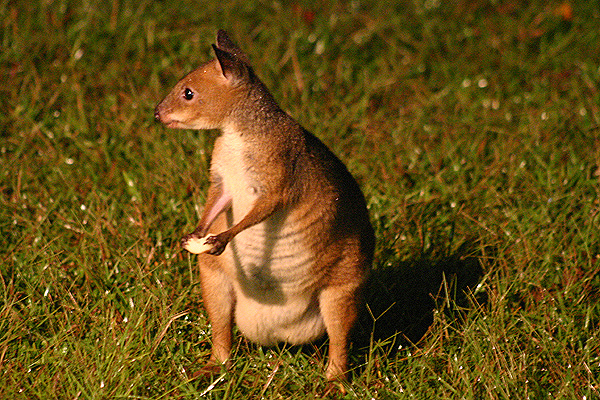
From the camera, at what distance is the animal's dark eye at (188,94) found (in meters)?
2.94

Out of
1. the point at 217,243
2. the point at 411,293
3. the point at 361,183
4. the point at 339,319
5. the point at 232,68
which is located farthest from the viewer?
the point at 361,183

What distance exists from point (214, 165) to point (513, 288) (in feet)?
4.95

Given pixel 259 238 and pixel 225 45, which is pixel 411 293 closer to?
pixel 259 238

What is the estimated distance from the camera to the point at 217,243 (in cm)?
277

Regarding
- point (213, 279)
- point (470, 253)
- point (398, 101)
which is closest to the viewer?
point (213, 279)

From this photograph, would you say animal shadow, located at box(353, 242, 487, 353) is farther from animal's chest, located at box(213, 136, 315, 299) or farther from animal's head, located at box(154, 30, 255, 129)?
animal's head, located at box(154, 30, 255, 129)

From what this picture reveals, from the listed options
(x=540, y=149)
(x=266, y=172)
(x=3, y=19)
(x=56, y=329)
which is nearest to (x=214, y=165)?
(x=266, y=172)

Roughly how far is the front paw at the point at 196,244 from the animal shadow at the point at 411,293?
39.3 inches

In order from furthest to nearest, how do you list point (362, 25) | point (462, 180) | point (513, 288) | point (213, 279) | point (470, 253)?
point (362, 25) → point (462, 180) → point (470, 253) → point (513, 288) → point (213, 279)

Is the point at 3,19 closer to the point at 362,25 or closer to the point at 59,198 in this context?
the point at 59,198

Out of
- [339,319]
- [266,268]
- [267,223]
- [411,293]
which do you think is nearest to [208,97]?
[267,223]

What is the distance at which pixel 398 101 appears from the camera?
5.50 meters

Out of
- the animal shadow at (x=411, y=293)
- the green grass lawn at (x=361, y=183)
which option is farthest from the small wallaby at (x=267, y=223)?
the animal shadow at (x=411, y=293)

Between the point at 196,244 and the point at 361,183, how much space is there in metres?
1.80
